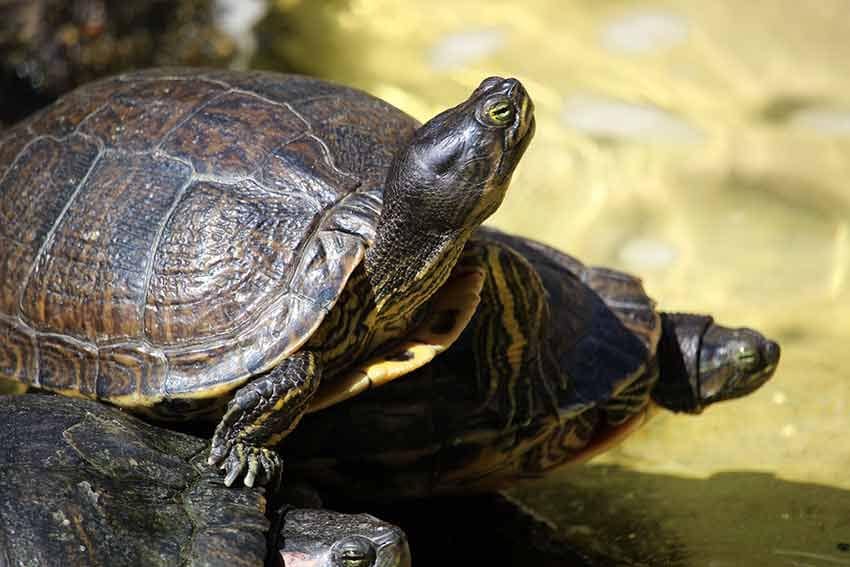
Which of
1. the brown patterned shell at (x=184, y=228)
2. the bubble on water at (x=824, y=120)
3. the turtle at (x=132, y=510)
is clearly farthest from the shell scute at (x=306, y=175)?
the bubble on water at (x=824, y=120)

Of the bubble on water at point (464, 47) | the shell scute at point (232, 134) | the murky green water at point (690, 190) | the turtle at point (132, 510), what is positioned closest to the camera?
the turtle at point (132, 510)

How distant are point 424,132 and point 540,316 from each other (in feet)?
3.34

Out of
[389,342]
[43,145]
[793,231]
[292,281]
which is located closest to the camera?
[292,281]

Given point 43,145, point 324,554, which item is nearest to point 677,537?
point 324,554

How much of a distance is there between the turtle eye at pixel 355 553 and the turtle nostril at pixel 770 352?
7.71 ft

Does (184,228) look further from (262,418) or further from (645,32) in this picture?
(645,32)

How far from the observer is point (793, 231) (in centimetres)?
665

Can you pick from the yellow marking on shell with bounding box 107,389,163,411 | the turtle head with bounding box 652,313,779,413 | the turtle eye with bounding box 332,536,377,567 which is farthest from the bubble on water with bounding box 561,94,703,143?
the turtle eye with bounding box 332,536,377,567

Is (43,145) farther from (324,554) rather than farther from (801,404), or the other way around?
(801,404)

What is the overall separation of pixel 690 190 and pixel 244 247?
401 cm

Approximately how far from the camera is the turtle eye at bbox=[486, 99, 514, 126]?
11.3ft

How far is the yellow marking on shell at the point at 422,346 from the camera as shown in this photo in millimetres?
3662

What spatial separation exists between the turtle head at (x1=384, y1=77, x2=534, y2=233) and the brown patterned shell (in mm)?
202

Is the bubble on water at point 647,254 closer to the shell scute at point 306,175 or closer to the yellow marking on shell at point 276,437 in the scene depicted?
the shell scute at point 306,175
